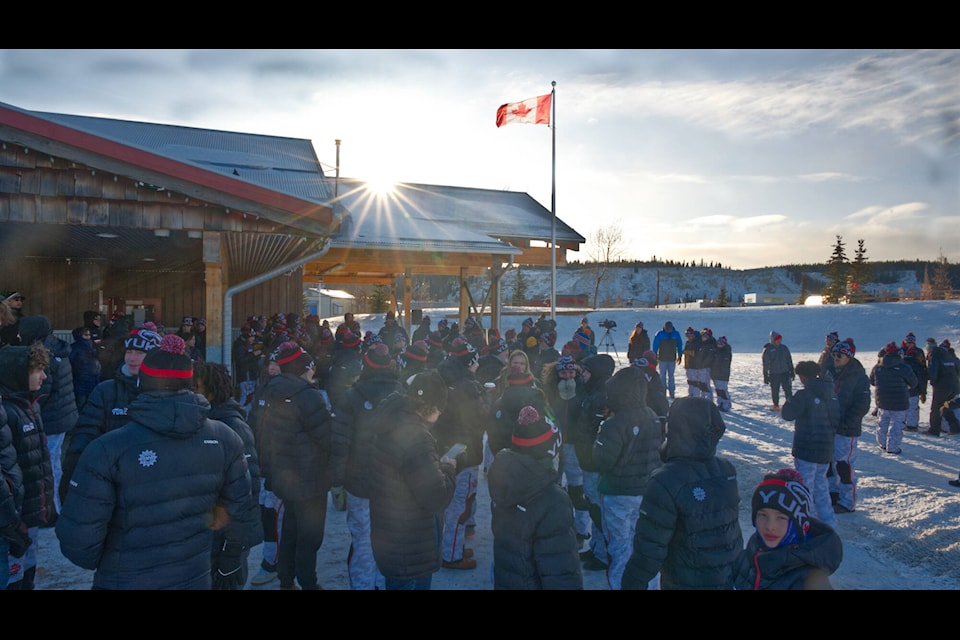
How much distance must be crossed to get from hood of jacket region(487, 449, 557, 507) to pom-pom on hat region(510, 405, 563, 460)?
44 mm

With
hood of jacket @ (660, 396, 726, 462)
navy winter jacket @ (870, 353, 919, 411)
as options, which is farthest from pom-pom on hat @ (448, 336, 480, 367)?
navy winter jacket @ (870, 353, 919, 411)

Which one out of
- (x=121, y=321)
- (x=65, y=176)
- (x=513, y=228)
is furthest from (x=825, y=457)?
(x=513, y=228)

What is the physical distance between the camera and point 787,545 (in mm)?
2426

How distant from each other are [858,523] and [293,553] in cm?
580

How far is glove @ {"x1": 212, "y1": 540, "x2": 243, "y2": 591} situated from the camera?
3189mm

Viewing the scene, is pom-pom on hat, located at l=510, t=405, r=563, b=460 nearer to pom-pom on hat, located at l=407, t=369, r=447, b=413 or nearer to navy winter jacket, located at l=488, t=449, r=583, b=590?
navy winter jacket, located at l=488, t=449, r=583, b=590

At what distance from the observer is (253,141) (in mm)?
24375

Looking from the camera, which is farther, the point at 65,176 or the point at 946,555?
the point at 65,176

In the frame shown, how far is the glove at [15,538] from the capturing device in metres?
2.97

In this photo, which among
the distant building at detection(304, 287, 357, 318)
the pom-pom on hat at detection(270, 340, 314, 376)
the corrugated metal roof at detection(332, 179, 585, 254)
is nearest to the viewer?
the pom-pom on hat at detection(270, 340, 314, 376)

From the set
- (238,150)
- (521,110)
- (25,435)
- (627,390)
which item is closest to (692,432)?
(627,390)

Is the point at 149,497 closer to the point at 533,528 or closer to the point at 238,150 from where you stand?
the point at 533,528

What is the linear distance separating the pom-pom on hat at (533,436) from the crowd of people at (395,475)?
11 mm
